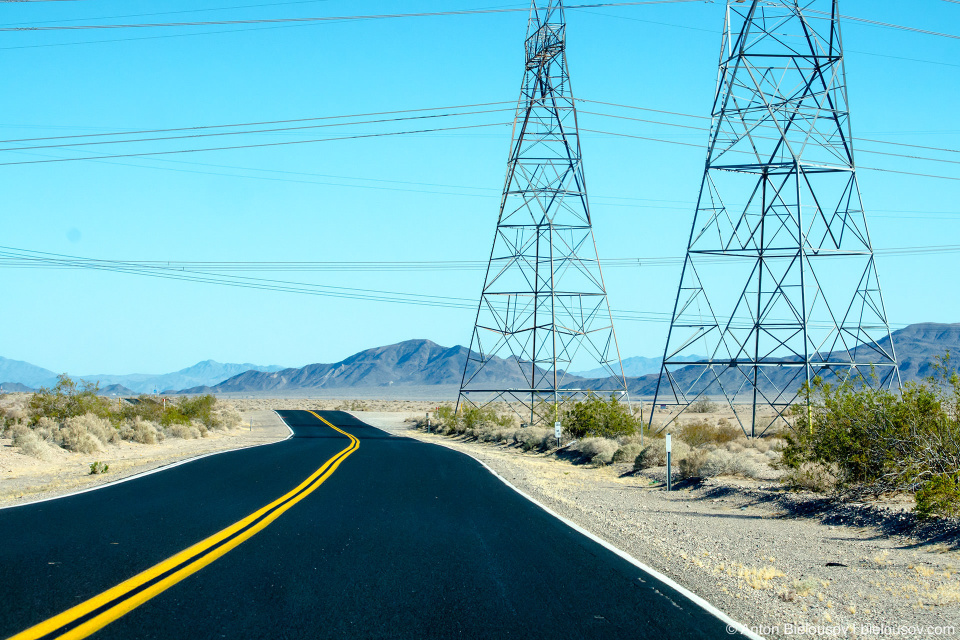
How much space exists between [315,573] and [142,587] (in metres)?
1.63

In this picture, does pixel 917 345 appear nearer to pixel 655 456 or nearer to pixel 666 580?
pixel 655 456

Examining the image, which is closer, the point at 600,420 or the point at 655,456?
the point at 655,456

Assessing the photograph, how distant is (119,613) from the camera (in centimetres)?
633

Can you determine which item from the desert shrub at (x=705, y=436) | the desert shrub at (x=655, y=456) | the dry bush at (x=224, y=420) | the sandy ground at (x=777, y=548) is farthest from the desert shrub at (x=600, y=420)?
the dry bush at (x=224, y=420)

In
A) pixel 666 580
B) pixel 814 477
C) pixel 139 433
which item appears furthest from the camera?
pixel 139 433

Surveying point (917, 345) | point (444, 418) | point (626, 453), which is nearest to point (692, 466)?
point (626, 453)

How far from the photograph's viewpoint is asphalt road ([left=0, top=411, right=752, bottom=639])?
6227 millimetres

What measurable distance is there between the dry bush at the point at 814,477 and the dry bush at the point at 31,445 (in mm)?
22263

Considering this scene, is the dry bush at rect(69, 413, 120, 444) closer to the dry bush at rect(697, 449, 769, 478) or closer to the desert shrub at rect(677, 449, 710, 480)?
the desert shrub at rect(677, 449, 710, 480)

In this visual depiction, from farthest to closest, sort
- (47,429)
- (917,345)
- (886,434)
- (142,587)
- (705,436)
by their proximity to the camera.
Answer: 1. (917,345)
2. (705,436)
3. (47,429)
4. (886,434)
5. (142,587)

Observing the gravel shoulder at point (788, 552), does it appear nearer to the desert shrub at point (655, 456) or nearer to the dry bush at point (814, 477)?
the dry bush at point (814, 477)

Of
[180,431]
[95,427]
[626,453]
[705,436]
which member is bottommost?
[180,431]

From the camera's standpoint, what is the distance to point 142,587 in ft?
23.5

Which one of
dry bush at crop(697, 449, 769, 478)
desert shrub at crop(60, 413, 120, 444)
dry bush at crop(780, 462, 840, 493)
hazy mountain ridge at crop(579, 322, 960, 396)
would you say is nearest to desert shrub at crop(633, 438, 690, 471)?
dry bush at crop(697, 449, 769, 478)
